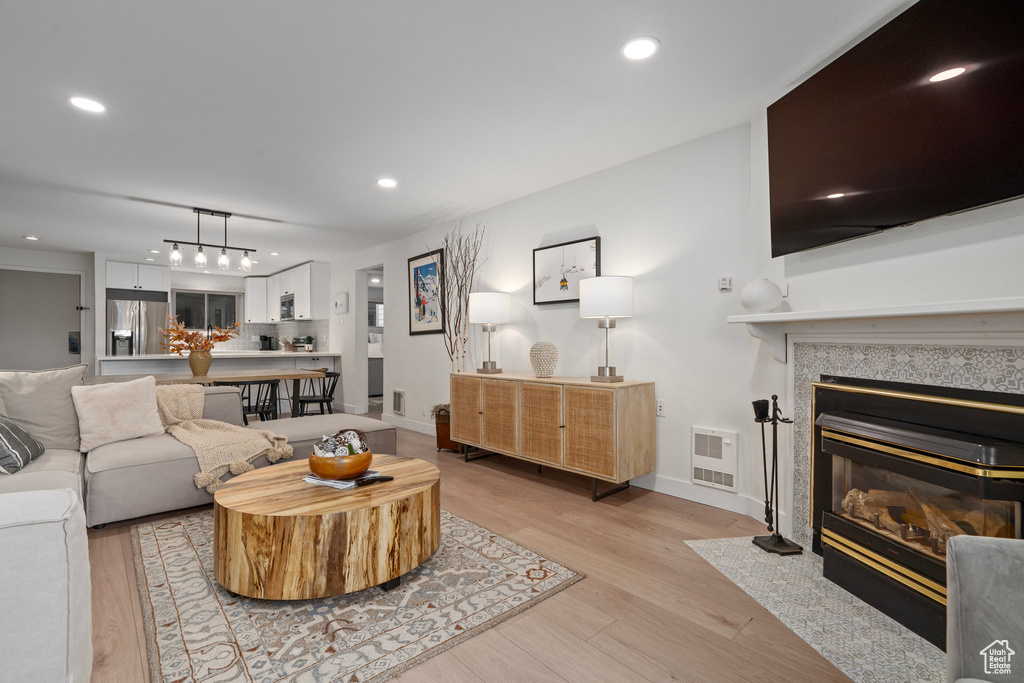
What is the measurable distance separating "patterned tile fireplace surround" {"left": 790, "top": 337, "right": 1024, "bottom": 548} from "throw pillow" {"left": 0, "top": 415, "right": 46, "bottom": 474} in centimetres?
401

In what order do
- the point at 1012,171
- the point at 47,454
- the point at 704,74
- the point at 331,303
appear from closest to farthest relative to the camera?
the point at 1012,171, the point at 704,74, the point at 47,454, the point at 331,303

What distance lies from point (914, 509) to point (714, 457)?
1275 millimetres

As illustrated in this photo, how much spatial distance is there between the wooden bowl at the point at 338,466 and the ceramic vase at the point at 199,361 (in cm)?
323

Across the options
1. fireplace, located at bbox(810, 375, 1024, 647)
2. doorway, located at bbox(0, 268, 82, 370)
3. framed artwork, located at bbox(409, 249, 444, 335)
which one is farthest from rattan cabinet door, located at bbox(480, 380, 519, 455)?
doorway, located at bbox(0, 268, 82, 370)

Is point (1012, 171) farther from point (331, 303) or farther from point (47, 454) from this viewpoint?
point (331, 303)

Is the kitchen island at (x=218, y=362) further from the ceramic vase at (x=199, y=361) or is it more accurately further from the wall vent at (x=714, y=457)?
the wall vent at (x=714, y=457)

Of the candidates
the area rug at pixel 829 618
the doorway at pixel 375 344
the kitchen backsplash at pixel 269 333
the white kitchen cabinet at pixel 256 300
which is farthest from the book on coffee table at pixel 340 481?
the white kitchen cabinet at pixel 256 300

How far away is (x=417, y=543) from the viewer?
6.91 feet

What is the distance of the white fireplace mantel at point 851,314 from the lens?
56.1 inches

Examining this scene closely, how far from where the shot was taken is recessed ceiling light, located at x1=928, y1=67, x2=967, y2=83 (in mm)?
1637

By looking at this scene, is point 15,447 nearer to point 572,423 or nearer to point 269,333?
point 572,423

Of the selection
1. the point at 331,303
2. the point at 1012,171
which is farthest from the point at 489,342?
the point at 331,303

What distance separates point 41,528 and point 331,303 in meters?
6.97

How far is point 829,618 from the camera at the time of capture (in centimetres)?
184
